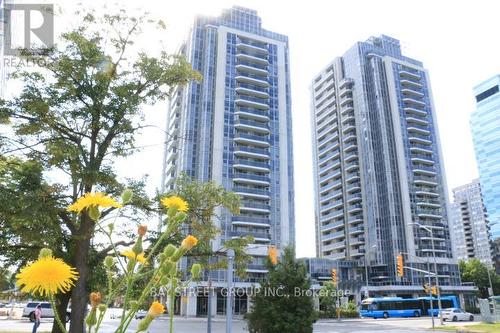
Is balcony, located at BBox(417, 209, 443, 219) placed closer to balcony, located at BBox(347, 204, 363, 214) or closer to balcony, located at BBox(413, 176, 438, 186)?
balcony, located at BBox(413, 176, 438, 186)

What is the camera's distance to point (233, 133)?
73.4 meters

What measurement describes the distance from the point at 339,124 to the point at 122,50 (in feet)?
303

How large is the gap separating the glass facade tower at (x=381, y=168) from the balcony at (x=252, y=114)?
27209 millimetres

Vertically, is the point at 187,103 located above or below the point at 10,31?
above

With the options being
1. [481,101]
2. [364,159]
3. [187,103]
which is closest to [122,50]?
[187,103]

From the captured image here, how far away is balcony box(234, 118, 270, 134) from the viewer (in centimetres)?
A: 7388

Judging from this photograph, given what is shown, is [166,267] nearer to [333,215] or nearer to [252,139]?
[252,139]

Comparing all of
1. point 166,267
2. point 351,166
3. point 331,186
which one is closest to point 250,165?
point 351,166

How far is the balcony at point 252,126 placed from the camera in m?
73.9

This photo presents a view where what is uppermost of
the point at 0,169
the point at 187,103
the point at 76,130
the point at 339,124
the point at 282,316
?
the point at 339,124

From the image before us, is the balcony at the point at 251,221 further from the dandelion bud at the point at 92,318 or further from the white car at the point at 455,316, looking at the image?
the dandelion bud at the point at 92,318

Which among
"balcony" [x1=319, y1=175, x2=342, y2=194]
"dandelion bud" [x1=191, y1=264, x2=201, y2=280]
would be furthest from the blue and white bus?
"dandelion bud" [x1=191, y1=264, x2=201, y2=280]

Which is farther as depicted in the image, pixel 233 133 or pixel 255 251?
pixel 233 133

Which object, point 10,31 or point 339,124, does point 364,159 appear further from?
point 10,31
